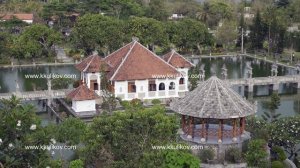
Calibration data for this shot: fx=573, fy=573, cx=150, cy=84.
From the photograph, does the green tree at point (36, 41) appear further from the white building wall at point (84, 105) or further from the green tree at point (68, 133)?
the green tree at point (68, 133)

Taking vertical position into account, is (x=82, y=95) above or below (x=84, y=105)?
above

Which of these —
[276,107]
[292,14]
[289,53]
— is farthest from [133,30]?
[292,14]

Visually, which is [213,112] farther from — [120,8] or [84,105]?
[120,8]

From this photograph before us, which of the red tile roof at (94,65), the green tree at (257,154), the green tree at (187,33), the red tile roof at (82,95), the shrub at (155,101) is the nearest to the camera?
the green tree at (257,154)

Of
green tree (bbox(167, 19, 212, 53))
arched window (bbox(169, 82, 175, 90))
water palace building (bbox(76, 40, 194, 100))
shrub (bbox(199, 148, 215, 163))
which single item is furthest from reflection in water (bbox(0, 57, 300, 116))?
shrub (bbox(199, 148, 215, 163))

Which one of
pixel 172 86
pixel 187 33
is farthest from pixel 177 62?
pixel 187 33

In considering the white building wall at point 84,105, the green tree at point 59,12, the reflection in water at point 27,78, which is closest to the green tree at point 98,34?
the reflection in water at point 27,78

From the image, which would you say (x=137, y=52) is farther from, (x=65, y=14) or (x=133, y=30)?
(x=65, y=14)

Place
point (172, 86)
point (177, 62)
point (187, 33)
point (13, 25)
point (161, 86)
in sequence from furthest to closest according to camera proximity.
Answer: point (13, 25)
point (187, 33)
point (177, 62)
point (172, 86)
point (161, 86)
